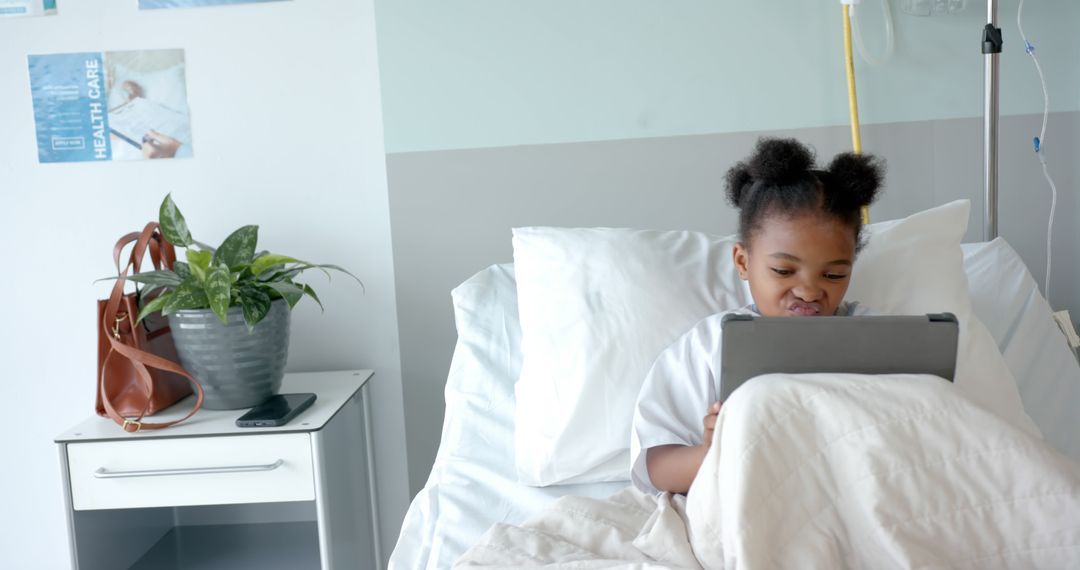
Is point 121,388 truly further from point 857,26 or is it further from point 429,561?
point 857,26

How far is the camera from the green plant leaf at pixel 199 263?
156 centimetres

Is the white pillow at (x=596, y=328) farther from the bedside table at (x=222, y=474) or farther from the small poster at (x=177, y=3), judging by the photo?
the small poster at (x=177, y=3)

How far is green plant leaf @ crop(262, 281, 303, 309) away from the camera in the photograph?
1.62m

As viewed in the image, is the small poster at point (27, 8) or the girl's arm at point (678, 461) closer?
the girl's arm at point (678, 461)

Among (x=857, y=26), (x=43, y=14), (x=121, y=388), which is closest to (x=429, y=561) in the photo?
(x=121, y=388)

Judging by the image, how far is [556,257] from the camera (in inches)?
58.3

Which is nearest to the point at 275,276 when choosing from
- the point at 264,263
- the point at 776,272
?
the point at 264,263

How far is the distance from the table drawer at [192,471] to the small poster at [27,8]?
0.90 meters

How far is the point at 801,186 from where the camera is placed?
49.8 inches

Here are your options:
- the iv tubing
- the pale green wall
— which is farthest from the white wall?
the iv tubing

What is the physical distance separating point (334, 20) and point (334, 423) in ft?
2.60

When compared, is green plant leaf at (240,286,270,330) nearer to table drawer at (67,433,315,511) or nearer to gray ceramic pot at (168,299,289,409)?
gray ceramic pot at (168,299,289,409)

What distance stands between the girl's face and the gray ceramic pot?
0.88 meters

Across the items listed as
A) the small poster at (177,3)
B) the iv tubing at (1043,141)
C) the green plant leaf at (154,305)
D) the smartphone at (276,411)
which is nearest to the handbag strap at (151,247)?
the green plant leaf at (154,305)
